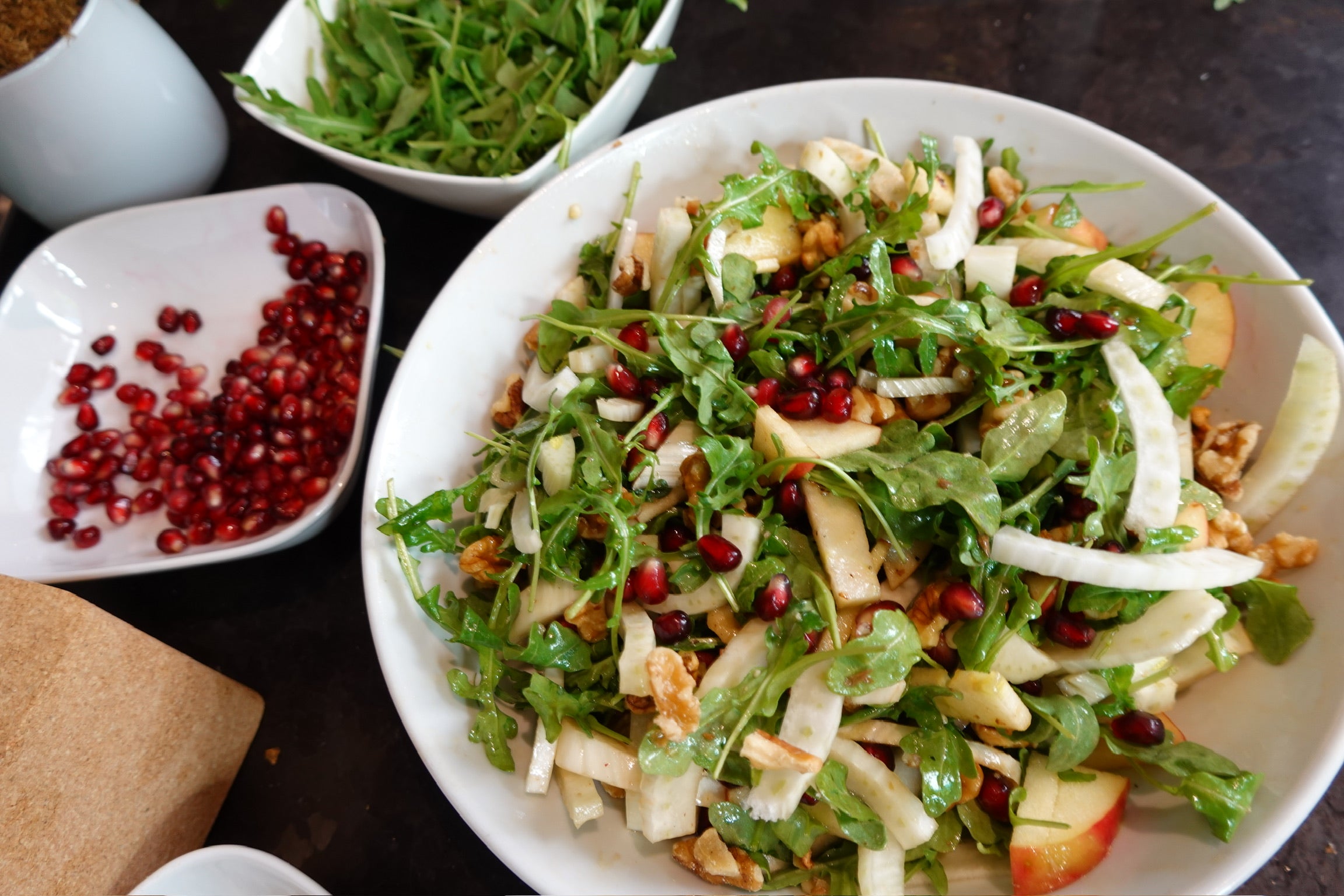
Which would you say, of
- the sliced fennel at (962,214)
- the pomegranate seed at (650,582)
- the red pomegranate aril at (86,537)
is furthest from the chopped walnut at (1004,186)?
the red pomegranate aril at (86,537)

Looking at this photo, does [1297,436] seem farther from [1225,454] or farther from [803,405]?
[803,405]

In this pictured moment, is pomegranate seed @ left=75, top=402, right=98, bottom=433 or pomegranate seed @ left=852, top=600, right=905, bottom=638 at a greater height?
pomegranate seed @ left=852, top=600, right=905, bottom=638

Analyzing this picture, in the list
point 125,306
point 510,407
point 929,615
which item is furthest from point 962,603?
point 125,306

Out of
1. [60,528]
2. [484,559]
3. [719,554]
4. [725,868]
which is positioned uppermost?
[719,554]

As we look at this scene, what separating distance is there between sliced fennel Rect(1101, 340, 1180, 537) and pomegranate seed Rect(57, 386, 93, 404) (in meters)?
2.64

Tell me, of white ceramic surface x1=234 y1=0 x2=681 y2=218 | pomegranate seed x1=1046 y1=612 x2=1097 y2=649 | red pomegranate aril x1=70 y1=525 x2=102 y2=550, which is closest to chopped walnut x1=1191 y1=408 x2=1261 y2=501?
pomegranate seed x1=1046 y1=612 x2=1097 y2=649

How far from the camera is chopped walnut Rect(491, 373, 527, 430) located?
1.62 m

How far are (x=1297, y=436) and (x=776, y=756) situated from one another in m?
1.14

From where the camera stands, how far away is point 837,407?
1379mm

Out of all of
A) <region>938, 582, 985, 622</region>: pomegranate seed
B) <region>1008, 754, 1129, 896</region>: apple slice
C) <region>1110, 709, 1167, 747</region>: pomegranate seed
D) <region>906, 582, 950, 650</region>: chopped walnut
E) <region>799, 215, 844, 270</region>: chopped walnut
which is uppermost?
<region>799, 215, 844, 270</region>: chopped walnut

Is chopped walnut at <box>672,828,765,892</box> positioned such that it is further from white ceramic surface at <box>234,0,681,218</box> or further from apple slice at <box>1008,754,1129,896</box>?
white ceramic surface at <box>234,0,681,218</box>

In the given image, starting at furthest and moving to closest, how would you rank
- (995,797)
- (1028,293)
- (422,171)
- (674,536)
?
1. (422,171)
2. (1028,293)
3. (674,536)
4. (995,797)

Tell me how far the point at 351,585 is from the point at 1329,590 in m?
2.08

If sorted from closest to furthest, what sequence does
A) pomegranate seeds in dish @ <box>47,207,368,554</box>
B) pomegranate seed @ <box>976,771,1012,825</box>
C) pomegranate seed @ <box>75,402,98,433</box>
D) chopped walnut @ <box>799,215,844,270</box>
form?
pomegranate seed @ <box>976,771,1012,825</box> < chopped walnut @ <box>799,215,844,270</box> < pomegranate seeds in dish @ <box>47,207,368,554</box> < pomegranate seed @ <box>75,402,98,433</box>
